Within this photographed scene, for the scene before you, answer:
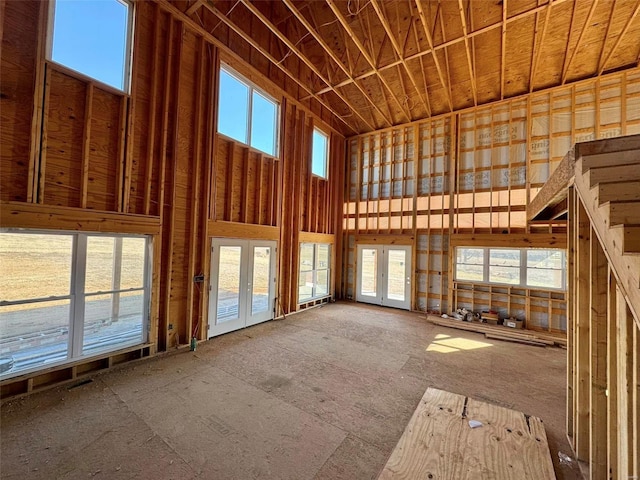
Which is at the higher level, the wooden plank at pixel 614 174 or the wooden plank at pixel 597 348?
the wooden plank at pixel 614 174

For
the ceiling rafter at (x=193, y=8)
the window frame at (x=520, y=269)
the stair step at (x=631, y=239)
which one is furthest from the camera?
the window frame at (x=520, y=269)

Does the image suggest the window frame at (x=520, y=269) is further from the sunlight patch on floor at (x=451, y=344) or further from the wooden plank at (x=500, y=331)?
the sunlight patch on floor at (x=451, y=344)

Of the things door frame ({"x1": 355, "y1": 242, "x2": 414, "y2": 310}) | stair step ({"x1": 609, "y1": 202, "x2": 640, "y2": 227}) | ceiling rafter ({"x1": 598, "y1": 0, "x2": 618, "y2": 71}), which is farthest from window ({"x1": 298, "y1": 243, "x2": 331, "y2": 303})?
ceiling rafter ({"x1": 598, "y1": 0, "x2": 618, "y2": 71})

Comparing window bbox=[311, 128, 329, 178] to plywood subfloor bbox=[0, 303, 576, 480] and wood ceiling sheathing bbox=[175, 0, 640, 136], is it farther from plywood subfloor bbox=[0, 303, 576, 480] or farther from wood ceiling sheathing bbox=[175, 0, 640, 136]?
plywood subfloor bbox=[0, 303, 576, 480]

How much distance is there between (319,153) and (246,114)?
10.9ft

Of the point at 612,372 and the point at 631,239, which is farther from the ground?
the point at 631,239

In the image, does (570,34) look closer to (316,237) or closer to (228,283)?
(316,237)

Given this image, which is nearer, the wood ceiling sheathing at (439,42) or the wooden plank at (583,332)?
the wooden plank at (583,332)

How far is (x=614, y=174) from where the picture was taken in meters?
1.73

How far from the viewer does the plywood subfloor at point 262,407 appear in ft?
7.88

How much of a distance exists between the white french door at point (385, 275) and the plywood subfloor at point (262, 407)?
3.21 metres

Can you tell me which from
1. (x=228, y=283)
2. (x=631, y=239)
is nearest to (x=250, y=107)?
(x=228, y=283)

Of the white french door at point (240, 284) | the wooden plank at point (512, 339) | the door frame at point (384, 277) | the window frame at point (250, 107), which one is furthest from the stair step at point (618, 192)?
the door frame at point (384, 277)

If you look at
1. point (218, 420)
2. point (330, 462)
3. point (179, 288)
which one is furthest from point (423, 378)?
point (179, 288)
